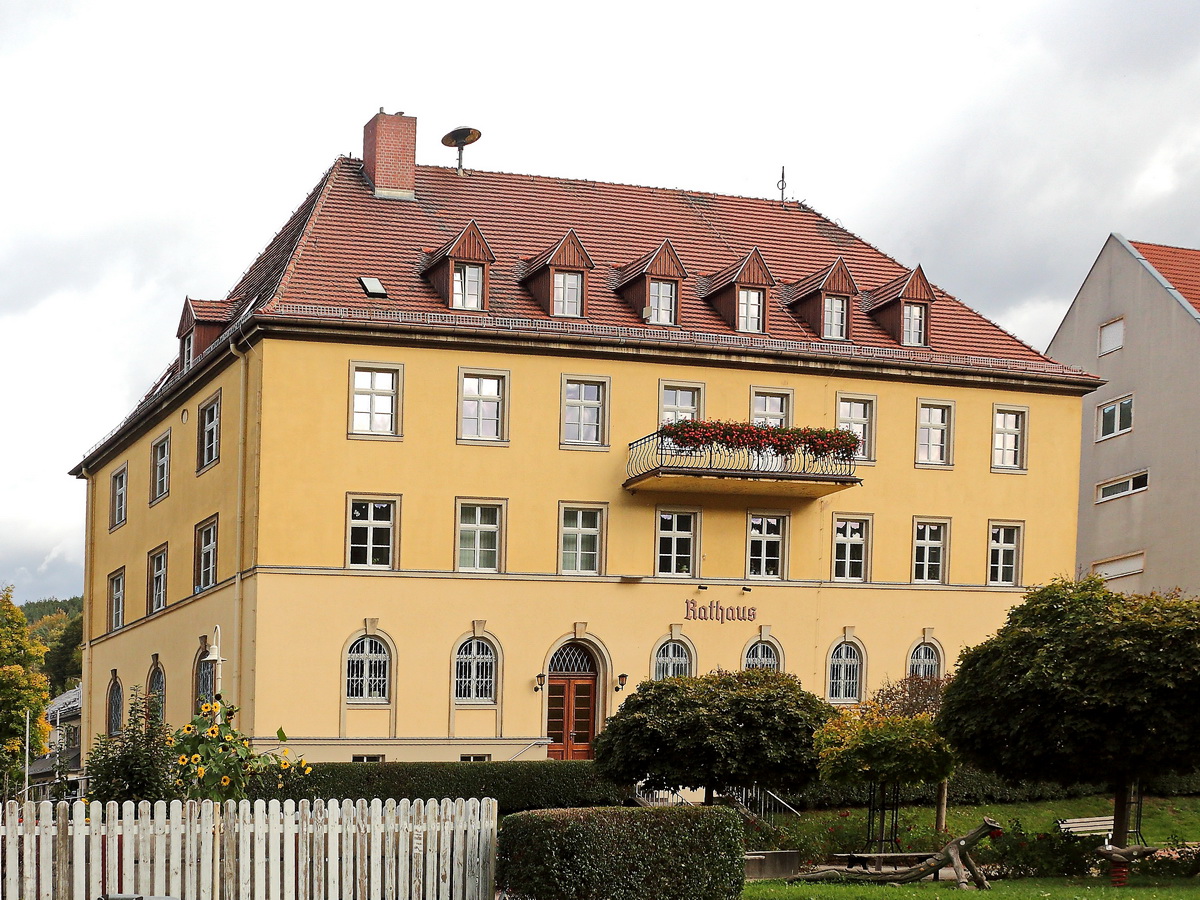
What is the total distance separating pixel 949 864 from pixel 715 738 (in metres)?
6.76

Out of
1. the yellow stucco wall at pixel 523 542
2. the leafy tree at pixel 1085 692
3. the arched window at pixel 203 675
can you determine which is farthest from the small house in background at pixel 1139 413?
the arched window at pixel 203 675

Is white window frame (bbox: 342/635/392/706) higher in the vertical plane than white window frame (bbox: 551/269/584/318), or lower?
lower

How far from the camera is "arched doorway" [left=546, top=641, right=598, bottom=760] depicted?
3866 cm

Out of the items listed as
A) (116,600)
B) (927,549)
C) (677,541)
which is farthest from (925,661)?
(116,600)

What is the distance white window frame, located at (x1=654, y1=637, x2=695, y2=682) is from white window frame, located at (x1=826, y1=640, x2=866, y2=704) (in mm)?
3511

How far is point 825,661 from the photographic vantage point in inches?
1588

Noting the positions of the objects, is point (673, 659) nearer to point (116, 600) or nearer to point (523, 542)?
point (523, 542)

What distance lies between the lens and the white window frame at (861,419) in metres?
41.3

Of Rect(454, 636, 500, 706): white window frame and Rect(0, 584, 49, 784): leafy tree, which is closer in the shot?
Rect(454, 636, 500, 706): white window frame

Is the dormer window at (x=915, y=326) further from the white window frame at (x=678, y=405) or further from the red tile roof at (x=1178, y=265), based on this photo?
the red tile roof at (x=1178, y=265)

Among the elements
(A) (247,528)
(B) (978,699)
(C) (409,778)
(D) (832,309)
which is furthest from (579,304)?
(B) (978,699)

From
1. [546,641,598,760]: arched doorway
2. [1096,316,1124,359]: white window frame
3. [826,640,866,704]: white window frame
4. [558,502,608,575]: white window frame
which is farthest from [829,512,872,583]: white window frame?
[1096,316,1124,359]: white window frame

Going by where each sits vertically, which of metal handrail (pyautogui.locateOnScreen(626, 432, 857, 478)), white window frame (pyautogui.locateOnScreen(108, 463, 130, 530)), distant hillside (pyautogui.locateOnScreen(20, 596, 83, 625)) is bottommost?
distant hillside (pyautogui.locateOnScreen(20, 596, 83, 625))

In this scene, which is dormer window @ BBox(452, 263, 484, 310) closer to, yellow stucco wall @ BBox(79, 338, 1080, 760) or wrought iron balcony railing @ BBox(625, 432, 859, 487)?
yellow stucco wall @ BBox(79, 338, 1080, 760)
